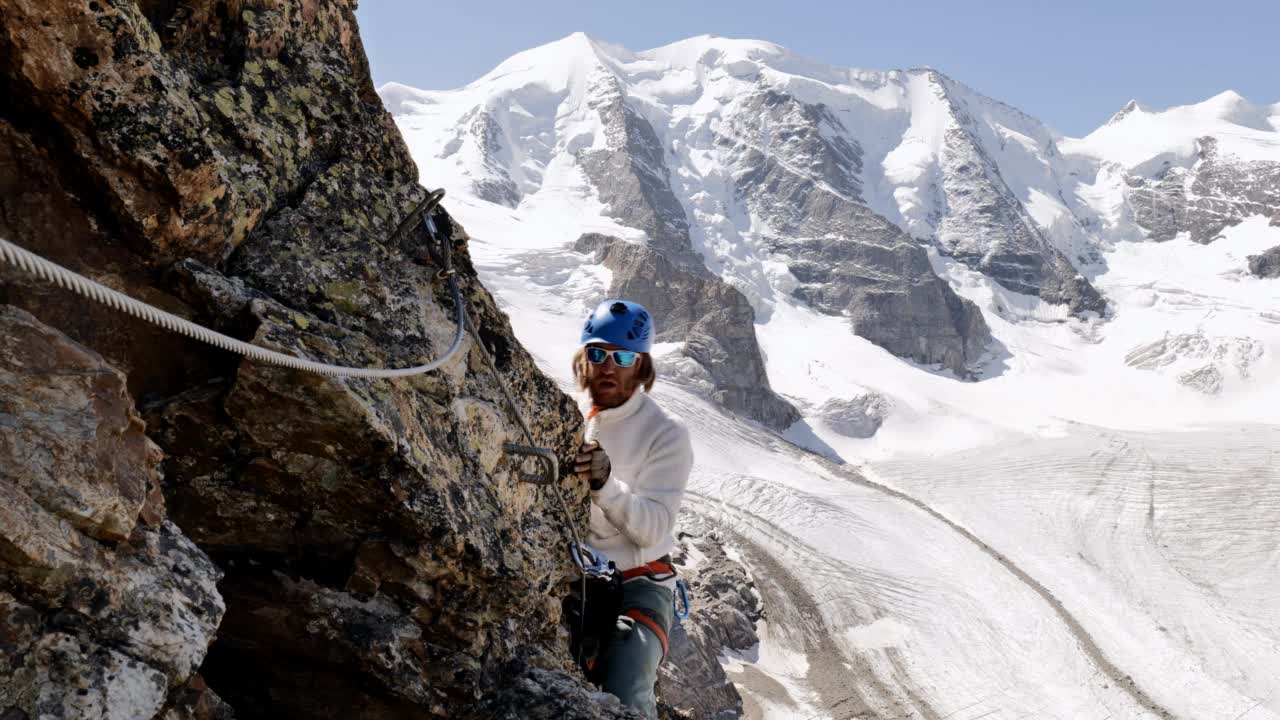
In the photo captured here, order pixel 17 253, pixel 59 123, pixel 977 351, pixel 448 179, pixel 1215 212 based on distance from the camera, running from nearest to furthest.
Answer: pixel 17 253 < pixel 59 123 < pixel 977 351 < pixel 448 179 < pixel 1215 212

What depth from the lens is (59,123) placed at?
3645 millimetres

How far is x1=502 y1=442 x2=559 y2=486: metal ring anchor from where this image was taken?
530 centimetres

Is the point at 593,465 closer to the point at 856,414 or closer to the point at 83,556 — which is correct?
the point at 83,556

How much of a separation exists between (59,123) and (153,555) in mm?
1768

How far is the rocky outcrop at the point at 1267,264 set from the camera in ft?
544

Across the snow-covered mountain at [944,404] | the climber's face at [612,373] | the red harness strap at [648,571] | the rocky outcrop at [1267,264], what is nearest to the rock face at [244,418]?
the red harness strap at [648,571]

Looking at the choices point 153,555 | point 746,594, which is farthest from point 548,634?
point 746,594

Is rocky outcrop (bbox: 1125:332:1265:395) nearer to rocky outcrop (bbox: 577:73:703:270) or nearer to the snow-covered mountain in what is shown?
the snow-covered mountain

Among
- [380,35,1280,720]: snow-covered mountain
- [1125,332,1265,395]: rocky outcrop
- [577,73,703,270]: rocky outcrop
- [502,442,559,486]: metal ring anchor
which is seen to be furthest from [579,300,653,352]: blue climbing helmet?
[577,73,703,270]: rocky outcrop

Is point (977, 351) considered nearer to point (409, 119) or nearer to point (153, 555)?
point (409, 119)

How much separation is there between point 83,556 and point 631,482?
3.36m

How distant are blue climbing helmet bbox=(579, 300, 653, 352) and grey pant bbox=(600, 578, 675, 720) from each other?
1542 mm

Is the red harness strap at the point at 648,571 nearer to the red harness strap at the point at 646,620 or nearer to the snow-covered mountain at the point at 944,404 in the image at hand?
the red harness strap at the point at 646,620

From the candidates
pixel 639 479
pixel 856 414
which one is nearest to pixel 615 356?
pixel 639 479
